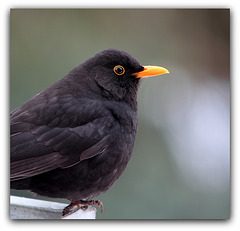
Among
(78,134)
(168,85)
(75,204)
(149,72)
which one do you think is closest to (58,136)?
(78,134)

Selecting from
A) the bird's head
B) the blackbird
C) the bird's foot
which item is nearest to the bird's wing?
the blackbird

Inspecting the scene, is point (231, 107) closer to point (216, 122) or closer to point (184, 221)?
point (216, 122)

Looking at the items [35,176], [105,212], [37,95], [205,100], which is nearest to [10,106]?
[37,95]

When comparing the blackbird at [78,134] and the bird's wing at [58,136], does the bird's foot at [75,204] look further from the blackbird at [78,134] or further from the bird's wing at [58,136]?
the bird's wing at [58,136]

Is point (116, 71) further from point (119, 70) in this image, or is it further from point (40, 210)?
point (40, 210)

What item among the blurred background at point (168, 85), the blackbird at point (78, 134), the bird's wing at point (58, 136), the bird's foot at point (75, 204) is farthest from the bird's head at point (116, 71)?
the bird's foot at point (75, 204)

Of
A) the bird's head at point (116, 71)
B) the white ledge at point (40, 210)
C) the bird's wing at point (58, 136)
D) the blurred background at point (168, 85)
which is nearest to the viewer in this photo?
the bird's wing at point (58, 136)
